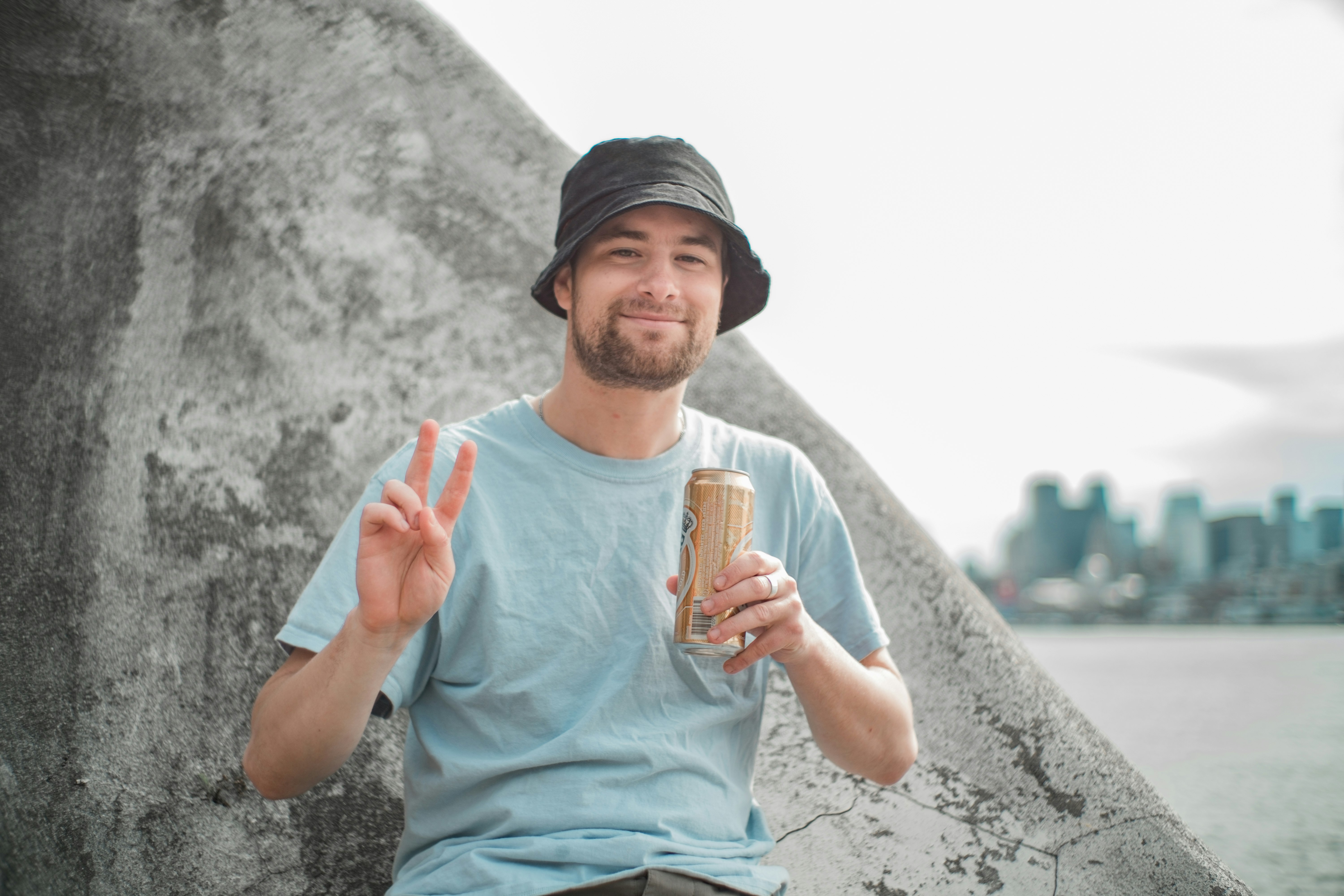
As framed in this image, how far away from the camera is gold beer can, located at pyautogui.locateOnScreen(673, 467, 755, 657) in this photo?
1227mm

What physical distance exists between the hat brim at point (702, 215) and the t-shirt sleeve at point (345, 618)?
1.50 ft

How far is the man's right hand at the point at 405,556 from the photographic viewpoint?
1.13m

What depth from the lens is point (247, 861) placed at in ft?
5.97

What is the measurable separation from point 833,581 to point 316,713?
0.86 metres

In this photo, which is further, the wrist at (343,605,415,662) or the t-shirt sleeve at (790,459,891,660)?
the t-shirt sleeve at (790,459,891,660)

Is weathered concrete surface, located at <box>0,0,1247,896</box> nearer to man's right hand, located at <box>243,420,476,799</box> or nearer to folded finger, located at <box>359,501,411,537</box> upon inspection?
man's right hand, located at <box>243,420,476,799</box>

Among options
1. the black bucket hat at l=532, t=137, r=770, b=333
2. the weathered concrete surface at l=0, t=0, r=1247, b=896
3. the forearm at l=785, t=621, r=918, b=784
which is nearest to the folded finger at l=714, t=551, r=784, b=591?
the forearm at l=785, t=621, r=918, b=784

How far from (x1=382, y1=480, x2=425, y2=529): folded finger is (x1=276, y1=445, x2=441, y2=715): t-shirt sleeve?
148mm

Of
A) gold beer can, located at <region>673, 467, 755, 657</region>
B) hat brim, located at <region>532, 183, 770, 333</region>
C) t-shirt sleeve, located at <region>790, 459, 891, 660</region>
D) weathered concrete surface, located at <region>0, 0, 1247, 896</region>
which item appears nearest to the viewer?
gold beer can, located at <region>673, 467, 755, 657</region>

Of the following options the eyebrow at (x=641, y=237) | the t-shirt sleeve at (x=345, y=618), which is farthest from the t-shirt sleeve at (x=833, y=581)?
the t-shirt sleeve at (x=345, y=618)

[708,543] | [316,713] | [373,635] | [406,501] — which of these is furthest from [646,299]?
[316,713]

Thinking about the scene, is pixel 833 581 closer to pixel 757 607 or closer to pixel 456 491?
pixel 757 607

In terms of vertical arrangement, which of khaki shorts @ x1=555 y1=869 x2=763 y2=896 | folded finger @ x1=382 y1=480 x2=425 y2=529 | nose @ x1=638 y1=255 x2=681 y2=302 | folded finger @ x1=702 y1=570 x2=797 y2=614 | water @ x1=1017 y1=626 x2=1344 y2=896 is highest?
nose @ x1=638 y1=255 x2=681 y2=302

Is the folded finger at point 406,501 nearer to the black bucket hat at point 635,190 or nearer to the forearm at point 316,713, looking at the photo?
the forearm at point 316,713
